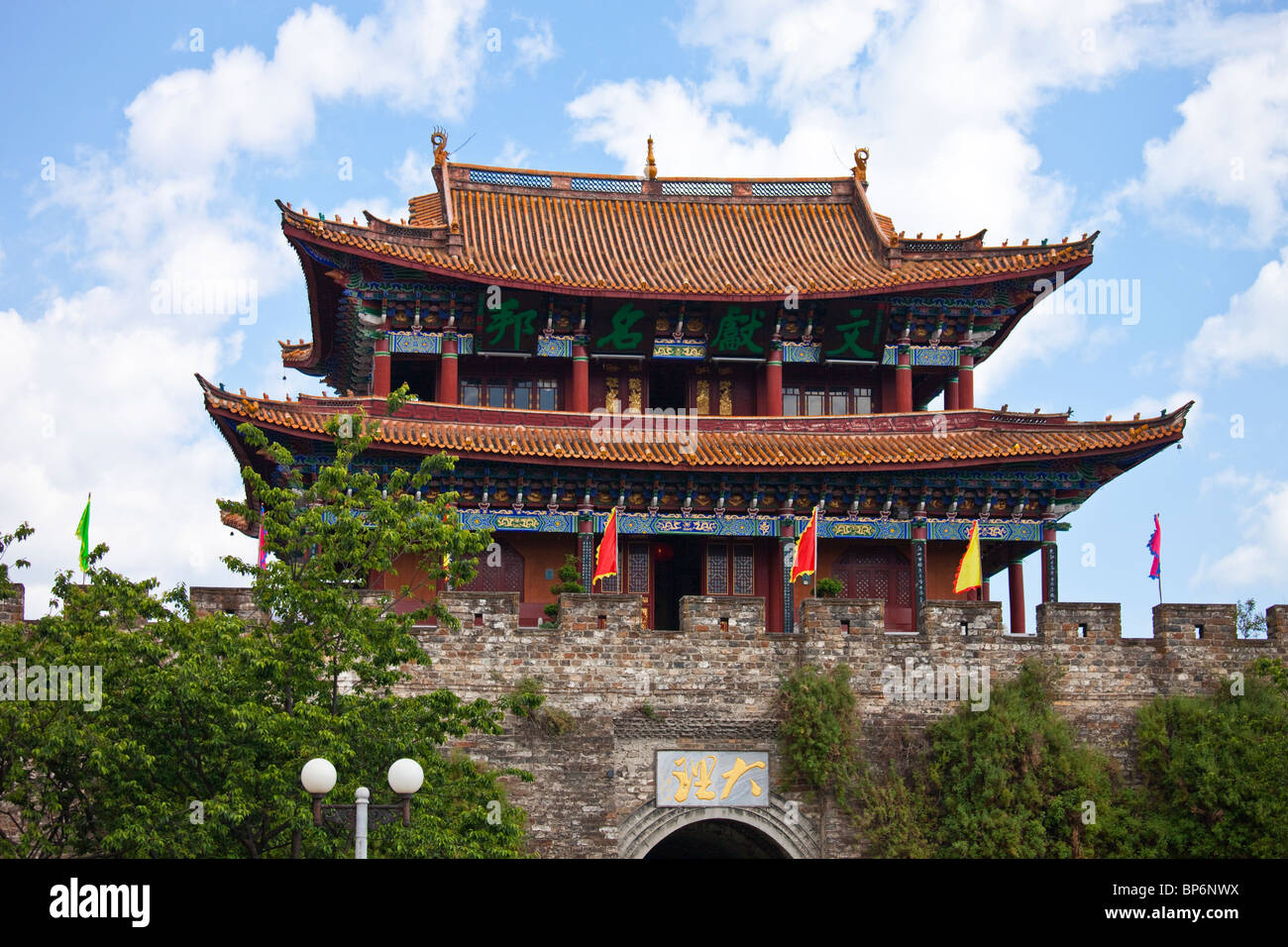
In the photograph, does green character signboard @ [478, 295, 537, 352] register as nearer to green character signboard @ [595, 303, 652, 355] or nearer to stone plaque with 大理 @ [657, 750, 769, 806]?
green character signboard @ [595, 303, 652, 355]

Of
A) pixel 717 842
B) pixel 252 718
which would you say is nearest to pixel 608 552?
pixel 717 842

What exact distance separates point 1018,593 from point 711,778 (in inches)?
345

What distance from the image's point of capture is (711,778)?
22.1m

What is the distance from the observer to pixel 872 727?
22.6m

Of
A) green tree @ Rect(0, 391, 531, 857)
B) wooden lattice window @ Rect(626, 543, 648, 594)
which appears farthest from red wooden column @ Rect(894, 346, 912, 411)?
green tree @ Rect(0, 391, 531, 857)

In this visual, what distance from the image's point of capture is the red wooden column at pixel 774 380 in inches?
1140

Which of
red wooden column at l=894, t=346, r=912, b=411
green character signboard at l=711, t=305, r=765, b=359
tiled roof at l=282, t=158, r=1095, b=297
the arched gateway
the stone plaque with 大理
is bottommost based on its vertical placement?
the arched gateway

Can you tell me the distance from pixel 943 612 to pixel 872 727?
6.64 feet

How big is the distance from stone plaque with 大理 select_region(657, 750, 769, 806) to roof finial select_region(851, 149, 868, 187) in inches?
591

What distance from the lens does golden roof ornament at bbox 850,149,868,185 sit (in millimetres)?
33281

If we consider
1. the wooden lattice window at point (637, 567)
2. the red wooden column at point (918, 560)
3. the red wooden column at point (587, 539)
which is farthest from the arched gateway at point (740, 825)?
the red wooden column at point (918, 560)

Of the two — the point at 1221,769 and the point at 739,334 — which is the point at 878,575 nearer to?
the point at 739,334
